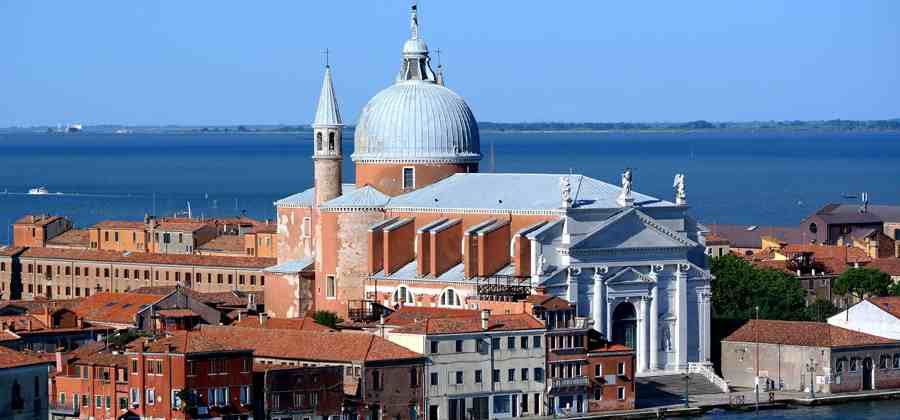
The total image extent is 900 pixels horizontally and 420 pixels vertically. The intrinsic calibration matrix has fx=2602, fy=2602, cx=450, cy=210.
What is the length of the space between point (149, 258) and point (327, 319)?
20.3m

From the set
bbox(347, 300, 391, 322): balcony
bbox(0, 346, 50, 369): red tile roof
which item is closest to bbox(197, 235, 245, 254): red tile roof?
bbox(347, 300, 391, 322): balcony

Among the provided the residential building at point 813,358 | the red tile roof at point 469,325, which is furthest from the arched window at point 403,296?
the residential building at point 813,358

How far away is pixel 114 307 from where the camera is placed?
196ft

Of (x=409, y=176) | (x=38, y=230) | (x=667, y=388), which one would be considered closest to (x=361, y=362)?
(x=667, y=388)

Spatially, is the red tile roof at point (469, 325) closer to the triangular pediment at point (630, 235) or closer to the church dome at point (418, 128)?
the triangular pediment at point (630, 235)

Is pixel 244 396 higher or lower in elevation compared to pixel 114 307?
lower

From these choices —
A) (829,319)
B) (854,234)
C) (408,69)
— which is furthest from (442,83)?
(854,234)

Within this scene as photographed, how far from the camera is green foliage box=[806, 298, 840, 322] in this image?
210ft

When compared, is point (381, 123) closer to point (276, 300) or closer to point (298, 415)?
point (276, 300)

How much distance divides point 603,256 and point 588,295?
38.8 inches

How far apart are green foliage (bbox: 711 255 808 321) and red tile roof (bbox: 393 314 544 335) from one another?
1136cm

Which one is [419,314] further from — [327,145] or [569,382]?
[327,145]

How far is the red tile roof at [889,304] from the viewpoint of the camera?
191 feet

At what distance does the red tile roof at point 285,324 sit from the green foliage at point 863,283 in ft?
59.1
